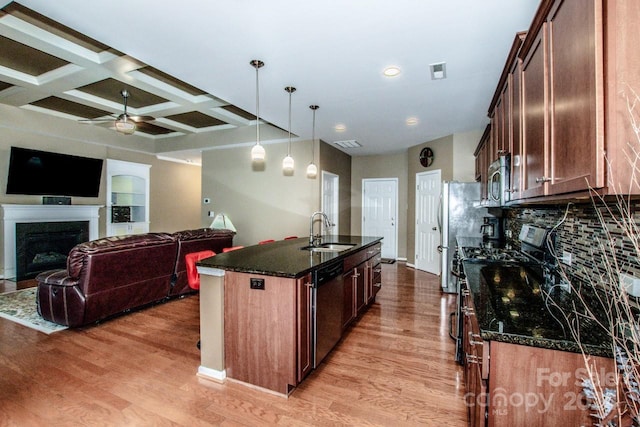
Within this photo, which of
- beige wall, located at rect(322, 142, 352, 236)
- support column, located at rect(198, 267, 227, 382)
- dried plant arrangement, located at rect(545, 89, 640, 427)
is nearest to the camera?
dried plant arrangement, located at rect(545, 89, 640, 427)

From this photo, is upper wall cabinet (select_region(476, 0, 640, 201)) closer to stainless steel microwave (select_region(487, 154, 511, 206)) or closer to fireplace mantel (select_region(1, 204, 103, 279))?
stainless steel microwave (select_region(487, 154, 511, 206))

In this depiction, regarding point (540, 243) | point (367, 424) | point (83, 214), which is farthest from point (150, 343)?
point (83, 214)

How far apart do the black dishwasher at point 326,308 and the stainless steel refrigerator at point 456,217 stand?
8.39ft

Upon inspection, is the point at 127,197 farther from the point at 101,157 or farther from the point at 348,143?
the point at 348,143

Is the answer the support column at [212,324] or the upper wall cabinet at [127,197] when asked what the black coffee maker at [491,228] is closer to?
the support column at [212,324]

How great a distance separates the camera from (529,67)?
1.71m

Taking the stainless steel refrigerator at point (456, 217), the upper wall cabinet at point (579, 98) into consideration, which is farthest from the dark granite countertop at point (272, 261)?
the stainless steel refrigerator at point (456, 217)

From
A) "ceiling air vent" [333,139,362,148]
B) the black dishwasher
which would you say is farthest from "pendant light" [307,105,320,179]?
the black dishwasher

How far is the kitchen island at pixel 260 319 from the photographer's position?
205 centimetres

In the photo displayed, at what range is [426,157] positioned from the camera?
599cm

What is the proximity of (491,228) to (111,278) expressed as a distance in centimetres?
483

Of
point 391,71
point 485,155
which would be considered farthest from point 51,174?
point 485,155

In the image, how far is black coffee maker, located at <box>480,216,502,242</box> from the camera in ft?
14.0

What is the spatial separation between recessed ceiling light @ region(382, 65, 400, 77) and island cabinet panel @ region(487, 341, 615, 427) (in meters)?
2.54
